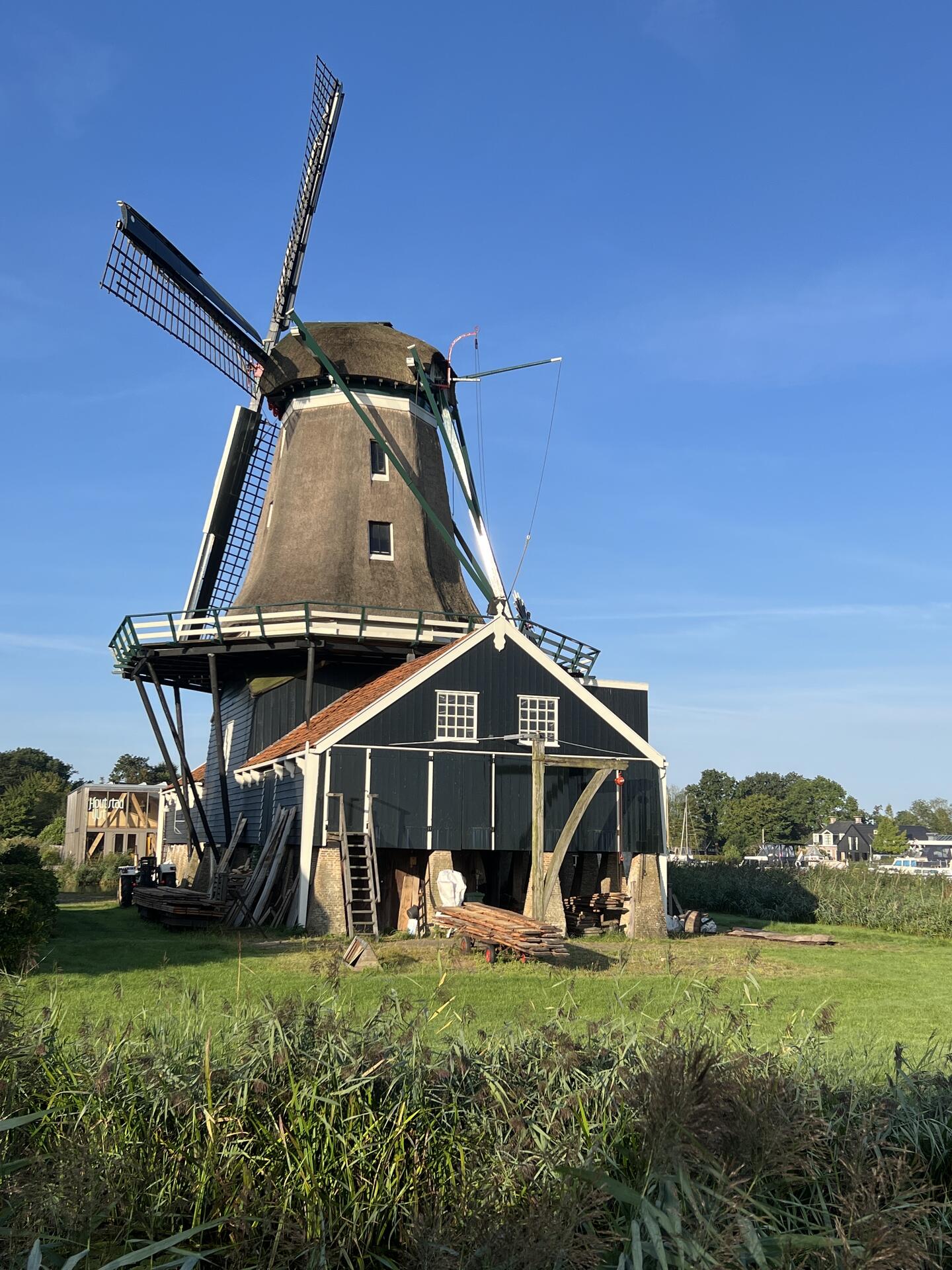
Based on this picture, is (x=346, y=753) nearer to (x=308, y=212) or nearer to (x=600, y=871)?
(x=600, y=871)

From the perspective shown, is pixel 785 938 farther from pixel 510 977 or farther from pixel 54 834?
pixel 54 834

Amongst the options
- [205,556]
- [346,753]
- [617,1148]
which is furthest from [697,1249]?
[205,556]

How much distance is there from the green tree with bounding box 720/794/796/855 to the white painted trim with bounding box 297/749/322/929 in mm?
111610

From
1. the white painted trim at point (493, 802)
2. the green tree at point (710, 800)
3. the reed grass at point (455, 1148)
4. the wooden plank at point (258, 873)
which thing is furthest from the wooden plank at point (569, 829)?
the green tree at point (710, 800)

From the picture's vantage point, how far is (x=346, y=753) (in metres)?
22.7

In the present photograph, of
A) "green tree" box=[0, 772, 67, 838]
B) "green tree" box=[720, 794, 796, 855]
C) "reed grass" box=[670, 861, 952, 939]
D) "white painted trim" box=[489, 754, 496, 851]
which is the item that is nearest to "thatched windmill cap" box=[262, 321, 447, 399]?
"white painted trim" box=[489, 754, 496, 851]

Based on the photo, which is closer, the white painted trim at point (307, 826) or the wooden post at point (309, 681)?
the white painted trim at point (307, 826)

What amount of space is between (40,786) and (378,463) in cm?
6019

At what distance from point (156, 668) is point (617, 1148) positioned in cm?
2502

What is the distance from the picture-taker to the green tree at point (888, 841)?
363ft

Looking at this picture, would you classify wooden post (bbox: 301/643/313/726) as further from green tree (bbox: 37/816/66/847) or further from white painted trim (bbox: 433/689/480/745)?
green tree (bbox: 37/816/66/847)

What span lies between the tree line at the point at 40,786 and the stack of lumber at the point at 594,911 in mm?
10140

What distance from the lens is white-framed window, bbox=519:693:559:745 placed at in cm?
2452

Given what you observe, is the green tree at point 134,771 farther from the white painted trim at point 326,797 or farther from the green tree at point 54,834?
the white painted trim at point 326,797
